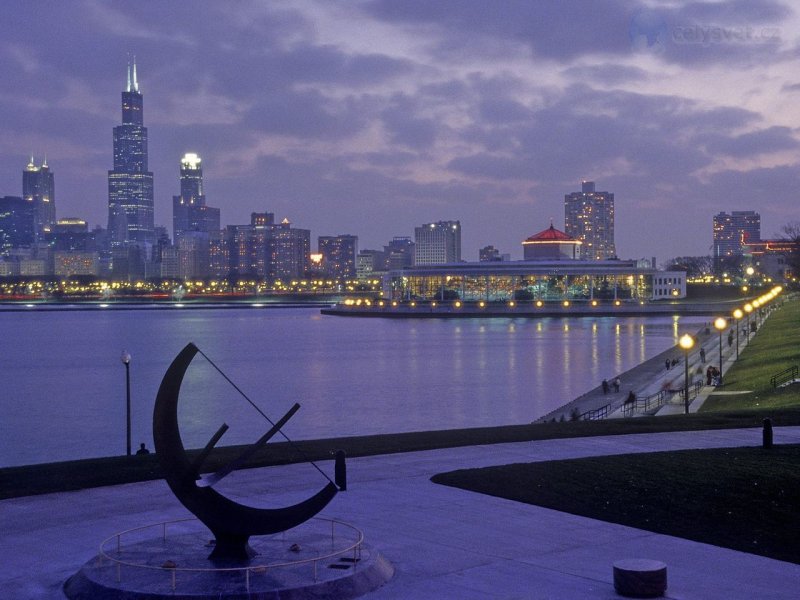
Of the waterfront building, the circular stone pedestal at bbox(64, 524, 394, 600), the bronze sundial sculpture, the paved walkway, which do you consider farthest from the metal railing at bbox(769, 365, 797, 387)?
the waterfront building

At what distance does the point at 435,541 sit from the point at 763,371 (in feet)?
107

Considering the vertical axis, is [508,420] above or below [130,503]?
below

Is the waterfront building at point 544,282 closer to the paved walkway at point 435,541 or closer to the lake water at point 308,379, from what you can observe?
the lake water at point 308,379

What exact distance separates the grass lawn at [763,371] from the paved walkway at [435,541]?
16.4 meters

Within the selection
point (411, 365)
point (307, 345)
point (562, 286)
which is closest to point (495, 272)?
point (562, 286)

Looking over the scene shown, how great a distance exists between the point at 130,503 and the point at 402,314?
150034 mm

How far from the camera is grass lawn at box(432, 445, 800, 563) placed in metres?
13.5

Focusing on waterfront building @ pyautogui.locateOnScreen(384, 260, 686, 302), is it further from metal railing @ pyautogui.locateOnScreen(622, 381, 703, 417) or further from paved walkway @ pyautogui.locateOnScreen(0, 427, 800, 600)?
paved walkway @ pyautogui.locateOnScreen(0, 427, 800, 600)

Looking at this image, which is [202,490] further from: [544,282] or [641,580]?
[544,282]

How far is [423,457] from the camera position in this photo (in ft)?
62.0

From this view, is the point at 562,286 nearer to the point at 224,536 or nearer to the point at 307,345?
the point at 307,345

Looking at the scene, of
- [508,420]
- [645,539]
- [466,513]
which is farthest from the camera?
[508,420]

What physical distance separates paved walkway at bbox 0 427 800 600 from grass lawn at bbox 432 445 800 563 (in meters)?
0.50

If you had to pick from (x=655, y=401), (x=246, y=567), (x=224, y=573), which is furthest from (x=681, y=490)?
(x=655, y=401)
